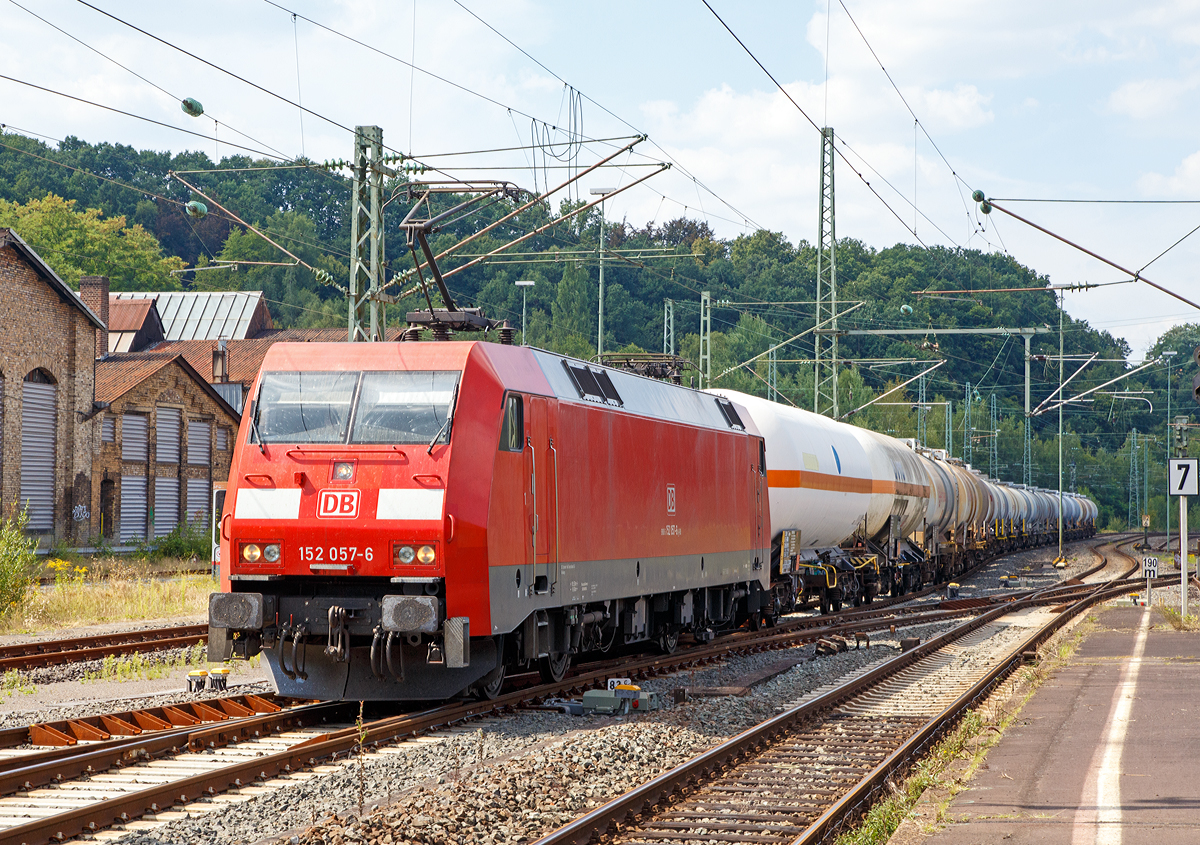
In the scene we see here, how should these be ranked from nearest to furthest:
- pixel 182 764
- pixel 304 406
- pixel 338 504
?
pixel 182 764
pixel 338 504
pixel 304 406

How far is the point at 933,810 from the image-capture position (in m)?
8.66

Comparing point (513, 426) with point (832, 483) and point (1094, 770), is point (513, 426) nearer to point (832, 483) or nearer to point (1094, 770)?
point (1094, 770)

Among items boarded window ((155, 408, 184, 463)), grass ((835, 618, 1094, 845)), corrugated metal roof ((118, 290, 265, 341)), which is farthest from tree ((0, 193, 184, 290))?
grass ((835, 618, 1094, 845))

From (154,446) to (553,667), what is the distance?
107ft

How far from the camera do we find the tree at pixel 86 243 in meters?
75.7

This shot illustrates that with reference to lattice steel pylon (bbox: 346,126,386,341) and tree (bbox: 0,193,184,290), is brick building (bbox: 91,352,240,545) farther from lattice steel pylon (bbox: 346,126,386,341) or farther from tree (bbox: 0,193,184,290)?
tree (bbox: 0,193,184,290)

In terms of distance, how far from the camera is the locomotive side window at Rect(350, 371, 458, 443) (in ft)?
39.7

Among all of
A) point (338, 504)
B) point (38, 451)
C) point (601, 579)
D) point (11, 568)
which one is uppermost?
point (38, 451)

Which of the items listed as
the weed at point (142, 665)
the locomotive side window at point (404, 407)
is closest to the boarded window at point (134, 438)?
the weed at point (142, 665)

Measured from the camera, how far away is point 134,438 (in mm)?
43188

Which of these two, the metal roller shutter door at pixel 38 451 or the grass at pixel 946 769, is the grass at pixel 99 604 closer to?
the metal roller shutter door at pixel 38 451

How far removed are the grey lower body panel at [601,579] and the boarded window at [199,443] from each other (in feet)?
97.0

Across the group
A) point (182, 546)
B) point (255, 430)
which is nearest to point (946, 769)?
point (255, 430)

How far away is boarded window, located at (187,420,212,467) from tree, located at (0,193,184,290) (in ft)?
92.7
